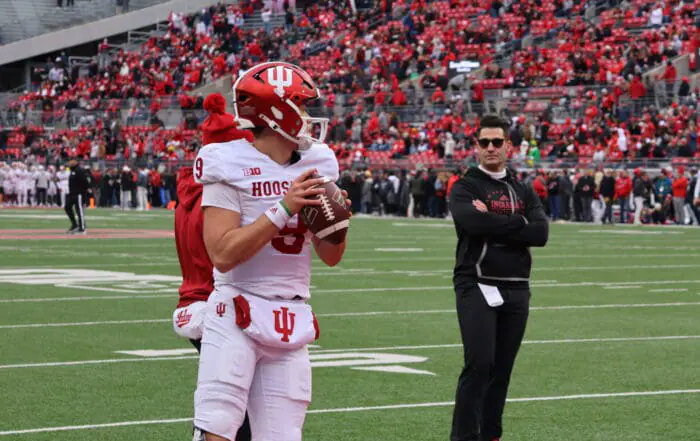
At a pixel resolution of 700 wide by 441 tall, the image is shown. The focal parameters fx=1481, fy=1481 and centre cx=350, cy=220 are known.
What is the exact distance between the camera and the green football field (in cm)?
818

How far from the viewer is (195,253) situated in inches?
250

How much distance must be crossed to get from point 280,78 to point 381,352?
6.54m

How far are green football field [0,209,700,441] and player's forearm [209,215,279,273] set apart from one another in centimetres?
309

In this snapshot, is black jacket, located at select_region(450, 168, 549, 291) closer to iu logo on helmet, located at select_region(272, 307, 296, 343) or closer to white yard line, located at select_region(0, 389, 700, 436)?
white yard line, located at select_region(0, 389, 700, 436)

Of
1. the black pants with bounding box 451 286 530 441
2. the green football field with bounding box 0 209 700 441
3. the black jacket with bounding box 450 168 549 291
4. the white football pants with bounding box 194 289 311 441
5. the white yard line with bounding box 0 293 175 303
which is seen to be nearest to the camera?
the white football pants with bounding box 194 289 311 441

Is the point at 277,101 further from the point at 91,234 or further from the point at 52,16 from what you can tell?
the point at 52,16

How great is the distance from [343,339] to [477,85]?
32.6 metres

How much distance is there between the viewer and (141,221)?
120 feet

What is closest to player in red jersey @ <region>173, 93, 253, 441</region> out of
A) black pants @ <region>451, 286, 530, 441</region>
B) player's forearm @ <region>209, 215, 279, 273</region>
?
black pants @ <region>451, 286, 530, 441</region>

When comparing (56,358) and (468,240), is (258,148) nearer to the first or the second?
(468,240)

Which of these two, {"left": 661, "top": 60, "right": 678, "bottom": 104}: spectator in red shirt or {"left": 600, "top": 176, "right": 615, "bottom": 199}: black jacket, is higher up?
{"left": 661, "top": 60, "right": 678, "bottom": 104}: spectator in red shirt

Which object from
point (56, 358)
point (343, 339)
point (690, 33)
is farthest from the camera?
point (690, 33)

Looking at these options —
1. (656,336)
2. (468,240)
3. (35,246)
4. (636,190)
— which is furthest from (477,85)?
(468,240)

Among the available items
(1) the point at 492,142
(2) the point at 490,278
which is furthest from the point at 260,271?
(1) the point at 492,142
